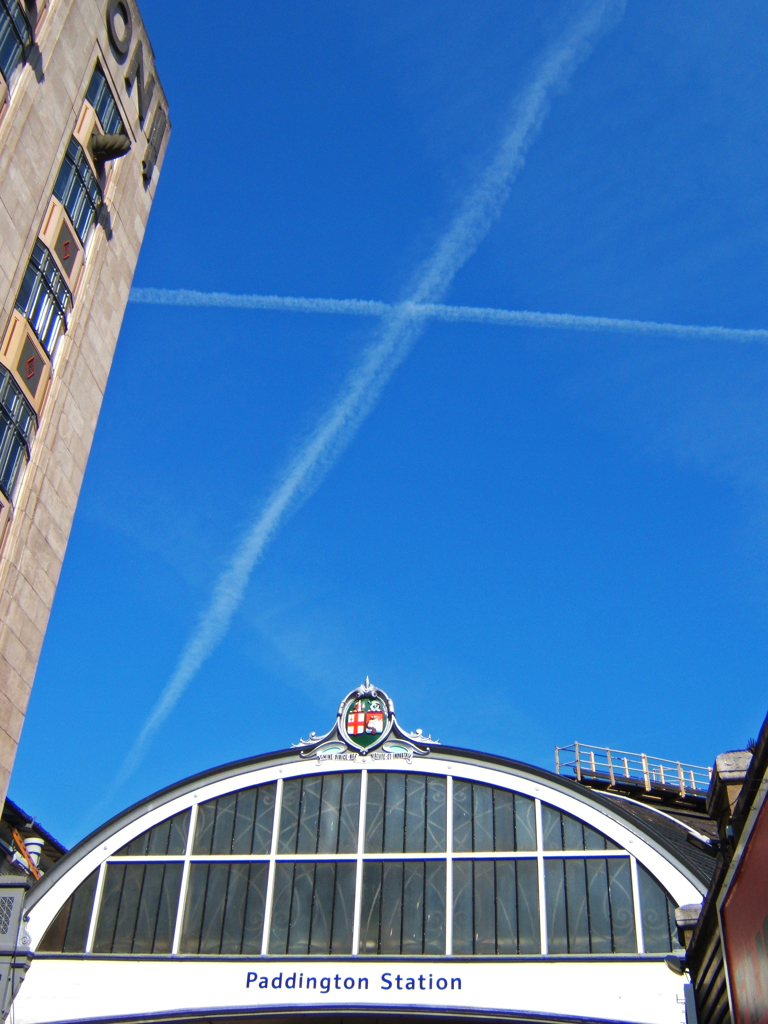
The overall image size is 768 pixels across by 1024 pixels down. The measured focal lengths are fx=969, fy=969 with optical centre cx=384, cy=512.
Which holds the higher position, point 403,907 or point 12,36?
point 12,36

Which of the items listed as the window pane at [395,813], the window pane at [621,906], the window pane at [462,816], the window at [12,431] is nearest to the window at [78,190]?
the window at [12,431]

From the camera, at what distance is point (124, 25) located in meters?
39.3

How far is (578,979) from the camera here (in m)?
24.9

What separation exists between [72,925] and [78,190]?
1002 inches

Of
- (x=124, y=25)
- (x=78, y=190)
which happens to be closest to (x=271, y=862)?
(x=78, y=190)

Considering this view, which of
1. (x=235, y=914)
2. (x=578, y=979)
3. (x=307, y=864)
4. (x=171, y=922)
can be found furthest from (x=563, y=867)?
(x=171, y=922)

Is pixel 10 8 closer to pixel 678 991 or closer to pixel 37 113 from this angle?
pixel 37 113

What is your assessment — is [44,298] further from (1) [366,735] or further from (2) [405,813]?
(2) [405,813]

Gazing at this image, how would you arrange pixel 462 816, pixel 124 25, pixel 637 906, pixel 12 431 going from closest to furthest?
pixel 637 906 → pixel 462 816 → pixel 12 431 → pixel 124 25

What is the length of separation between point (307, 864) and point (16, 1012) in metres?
8.74

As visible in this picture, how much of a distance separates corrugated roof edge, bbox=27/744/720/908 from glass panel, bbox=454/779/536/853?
32.4 inches

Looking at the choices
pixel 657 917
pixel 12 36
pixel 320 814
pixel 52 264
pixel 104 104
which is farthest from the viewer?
pixel 104 104

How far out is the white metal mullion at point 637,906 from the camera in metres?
A: 25.0

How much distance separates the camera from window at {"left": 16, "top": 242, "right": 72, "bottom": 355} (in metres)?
32.6
